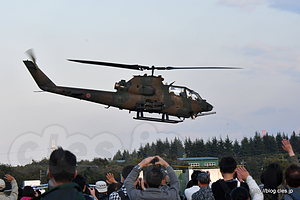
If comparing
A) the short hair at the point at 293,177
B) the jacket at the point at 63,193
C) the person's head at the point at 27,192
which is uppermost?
the short hair at the point at 293,177

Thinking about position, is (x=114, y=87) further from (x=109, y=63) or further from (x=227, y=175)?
(x=227, y=175)

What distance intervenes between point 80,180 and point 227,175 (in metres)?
2.98

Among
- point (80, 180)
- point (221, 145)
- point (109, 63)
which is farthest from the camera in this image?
point (221, 145)

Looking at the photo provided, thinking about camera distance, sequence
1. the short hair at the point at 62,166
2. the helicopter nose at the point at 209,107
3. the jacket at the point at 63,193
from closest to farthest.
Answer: the jacket at the point at 63,193
the short hair at the point at 62,166
the helicopter nose at the point at 209,107

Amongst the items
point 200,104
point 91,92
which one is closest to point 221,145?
point 200,104

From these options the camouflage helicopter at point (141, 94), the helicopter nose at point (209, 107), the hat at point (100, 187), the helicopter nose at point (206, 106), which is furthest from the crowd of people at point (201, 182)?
the helicopter nose at point (209, 107)

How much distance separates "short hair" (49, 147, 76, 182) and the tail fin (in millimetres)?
17522

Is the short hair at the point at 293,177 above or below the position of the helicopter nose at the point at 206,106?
below

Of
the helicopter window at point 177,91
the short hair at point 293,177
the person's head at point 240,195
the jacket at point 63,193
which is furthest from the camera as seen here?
the helicopter window at point 177,91

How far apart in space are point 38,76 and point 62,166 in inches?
719

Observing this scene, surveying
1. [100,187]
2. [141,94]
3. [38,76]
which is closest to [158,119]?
[141,94]

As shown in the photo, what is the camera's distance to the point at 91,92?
830 inches

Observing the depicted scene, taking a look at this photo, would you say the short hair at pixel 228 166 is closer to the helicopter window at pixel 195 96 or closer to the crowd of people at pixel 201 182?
the crowd of people at pixel 201 182

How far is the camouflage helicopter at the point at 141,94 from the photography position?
21016 mm
